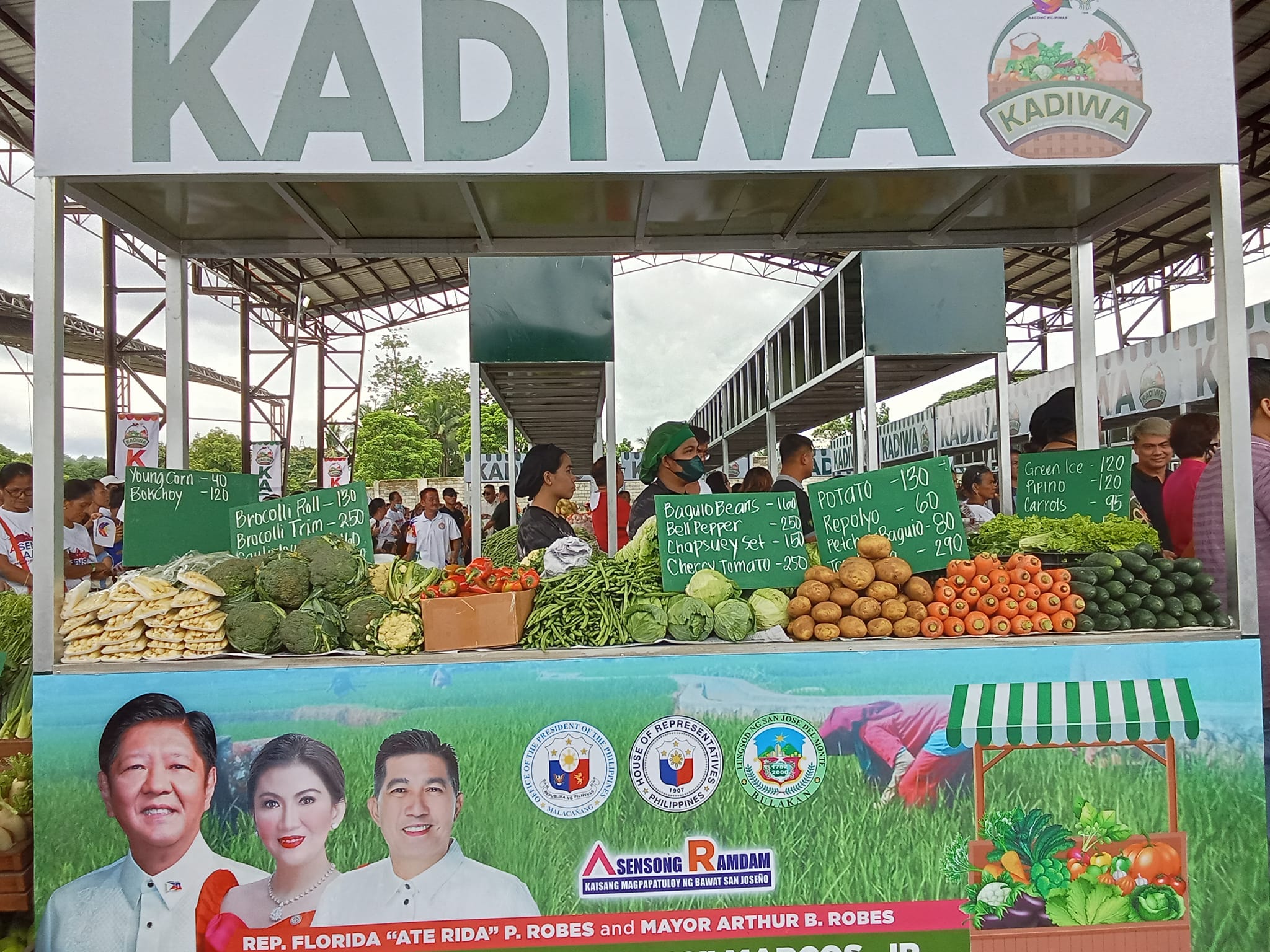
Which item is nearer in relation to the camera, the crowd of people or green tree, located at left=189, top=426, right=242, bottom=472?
the crowd of people

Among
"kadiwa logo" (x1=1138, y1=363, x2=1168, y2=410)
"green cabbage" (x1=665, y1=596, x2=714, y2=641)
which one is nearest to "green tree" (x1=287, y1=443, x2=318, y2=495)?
"kadiwa logo" (x1=1138, y1=363, x2=1168, y2=410)

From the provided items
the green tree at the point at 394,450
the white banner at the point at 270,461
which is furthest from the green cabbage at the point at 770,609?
the green tree at the point at 394,450

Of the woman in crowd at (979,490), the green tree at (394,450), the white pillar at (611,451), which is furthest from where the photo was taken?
the green tree at (394,450)

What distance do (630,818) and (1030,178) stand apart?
111 inches

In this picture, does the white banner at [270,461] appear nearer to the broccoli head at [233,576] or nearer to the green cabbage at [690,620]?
the broccoli head at [233,576]

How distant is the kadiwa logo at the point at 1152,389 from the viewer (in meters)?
9.16

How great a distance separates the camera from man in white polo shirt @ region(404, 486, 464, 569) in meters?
11.2

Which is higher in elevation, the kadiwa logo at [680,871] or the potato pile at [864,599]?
the potato pile at [864,599]

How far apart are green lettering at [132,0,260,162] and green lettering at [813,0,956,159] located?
1.83 m

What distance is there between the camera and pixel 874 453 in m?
5.87

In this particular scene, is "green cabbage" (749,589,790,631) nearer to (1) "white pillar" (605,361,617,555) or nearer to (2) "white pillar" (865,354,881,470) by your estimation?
(1) "white pillar" (605,361,617,555)

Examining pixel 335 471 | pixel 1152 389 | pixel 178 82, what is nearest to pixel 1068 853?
pixel 178 82

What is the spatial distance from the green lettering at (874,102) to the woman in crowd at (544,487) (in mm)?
2110

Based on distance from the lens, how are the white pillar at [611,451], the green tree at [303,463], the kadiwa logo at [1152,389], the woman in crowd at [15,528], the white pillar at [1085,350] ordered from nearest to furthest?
the white pillar at [1085,350] < the woman in crowd at [15,528] < the white pillar at [611,451] < the kadiwa logo at [1152,389] < the green tree at [303,463]
